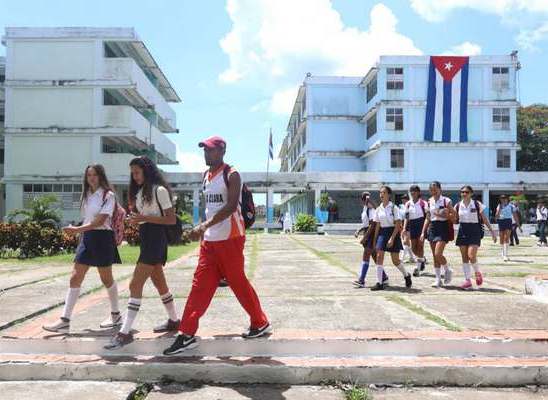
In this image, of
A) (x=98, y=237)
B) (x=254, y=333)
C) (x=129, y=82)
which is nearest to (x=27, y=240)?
(x=98, y=237)

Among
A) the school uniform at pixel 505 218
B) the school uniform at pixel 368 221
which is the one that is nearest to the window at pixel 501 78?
the school uniform at pixel 505 218

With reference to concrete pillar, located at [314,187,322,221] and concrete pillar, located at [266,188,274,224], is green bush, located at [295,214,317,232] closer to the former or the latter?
concrete pillar, located at [314,187,322,221]

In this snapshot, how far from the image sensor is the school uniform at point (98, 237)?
544 centimetres

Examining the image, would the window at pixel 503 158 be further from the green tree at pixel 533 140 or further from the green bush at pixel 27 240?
the green bush at pixel 27 240

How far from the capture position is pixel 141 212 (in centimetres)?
514

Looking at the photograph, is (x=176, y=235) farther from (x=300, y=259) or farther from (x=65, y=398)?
(x=300, y=259)

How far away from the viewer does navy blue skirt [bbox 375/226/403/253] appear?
834cm

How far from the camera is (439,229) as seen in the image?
8688mm

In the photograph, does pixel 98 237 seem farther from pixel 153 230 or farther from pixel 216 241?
pixel 216 241

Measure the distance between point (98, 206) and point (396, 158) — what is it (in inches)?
1520

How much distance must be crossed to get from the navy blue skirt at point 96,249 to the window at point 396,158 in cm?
3843

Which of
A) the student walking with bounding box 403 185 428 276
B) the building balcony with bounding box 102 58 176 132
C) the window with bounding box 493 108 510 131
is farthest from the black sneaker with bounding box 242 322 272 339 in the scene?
the window with bounding box 493 108 510 131

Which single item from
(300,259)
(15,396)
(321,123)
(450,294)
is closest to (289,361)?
(15,396)

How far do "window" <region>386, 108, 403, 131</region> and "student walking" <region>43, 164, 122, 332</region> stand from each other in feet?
126
